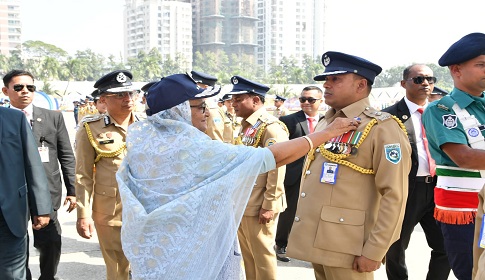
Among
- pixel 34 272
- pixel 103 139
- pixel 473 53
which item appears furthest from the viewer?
pixel 34 272

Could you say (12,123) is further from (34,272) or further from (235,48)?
(235,48)

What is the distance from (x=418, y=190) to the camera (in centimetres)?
411

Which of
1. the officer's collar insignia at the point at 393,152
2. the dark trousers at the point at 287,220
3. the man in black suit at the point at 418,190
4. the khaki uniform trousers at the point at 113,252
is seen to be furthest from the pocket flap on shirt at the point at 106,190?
the dark trousers at the point at 287,220

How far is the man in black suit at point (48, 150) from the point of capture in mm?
4348

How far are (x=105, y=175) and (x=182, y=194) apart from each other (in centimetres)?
Result: 193

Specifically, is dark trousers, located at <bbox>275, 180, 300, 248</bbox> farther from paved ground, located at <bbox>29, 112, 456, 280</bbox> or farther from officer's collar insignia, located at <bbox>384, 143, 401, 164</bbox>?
officer's collar insignia, located at <bbox>384, 143, 401, 164</bbox>

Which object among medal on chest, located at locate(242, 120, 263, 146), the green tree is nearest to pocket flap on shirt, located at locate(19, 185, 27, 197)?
medal on chest, located at locate(242, 120, 263, 146)

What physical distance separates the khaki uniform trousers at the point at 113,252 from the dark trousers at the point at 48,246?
66 centimetres

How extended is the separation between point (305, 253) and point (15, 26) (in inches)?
6368

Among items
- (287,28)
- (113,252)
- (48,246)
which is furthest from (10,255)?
(287,28)

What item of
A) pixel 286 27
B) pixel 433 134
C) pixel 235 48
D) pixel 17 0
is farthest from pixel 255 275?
pixel 17 0

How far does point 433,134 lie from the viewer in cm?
290

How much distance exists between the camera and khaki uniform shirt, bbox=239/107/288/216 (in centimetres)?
422

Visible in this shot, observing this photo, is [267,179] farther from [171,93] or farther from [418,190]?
[171,93]
